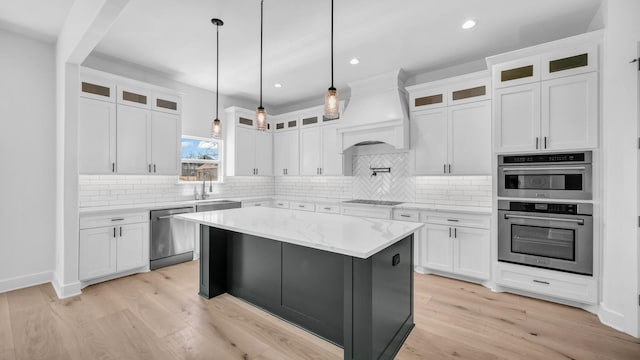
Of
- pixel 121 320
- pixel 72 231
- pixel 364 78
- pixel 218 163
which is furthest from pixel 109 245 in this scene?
pixel 364 78

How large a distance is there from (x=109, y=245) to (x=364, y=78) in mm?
4315

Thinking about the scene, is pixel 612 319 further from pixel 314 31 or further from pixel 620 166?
pixel 314 31

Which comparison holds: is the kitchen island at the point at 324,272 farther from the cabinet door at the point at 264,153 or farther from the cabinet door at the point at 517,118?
the cabinet door at the point at 264,153

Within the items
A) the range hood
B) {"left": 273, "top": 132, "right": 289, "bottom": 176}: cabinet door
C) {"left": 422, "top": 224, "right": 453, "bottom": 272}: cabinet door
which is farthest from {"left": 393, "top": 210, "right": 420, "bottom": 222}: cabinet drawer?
{"left": 273, "top": 132, "right": 289, "bottom": 176}: cabinet door

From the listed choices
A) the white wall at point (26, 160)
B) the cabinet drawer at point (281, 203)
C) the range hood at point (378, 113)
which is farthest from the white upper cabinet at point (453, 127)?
the white wall at point (26, 160)

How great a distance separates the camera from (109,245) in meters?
3.54

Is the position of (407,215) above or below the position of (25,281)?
above

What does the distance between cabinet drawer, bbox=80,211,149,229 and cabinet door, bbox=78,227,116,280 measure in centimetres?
6

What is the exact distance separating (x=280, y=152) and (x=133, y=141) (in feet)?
8.89

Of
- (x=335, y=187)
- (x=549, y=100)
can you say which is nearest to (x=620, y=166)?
(x=549, y=100)

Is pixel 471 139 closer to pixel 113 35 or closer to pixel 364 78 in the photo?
pixel 364 78

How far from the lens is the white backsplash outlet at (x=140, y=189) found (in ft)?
12.6

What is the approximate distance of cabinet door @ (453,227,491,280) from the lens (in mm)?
3441

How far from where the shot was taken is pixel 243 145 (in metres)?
5.43
